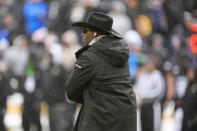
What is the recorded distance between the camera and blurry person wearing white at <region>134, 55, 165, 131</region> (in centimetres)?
606

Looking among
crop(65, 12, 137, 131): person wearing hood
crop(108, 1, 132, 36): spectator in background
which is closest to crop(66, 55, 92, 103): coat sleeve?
crop(65, 12, 137, 131): person wearing hood

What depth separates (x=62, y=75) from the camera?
19.0ft

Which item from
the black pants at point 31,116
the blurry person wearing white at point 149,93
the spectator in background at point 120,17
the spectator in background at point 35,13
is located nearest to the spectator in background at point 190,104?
the blurry person wearing white at point 149,93

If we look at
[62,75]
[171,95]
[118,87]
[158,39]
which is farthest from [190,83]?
[118,87]

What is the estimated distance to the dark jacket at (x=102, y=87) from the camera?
308cm

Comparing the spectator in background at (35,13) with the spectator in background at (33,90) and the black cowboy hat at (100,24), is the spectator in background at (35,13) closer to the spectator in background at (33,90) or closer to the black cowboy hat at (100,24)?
the spectator in background at (33,90)

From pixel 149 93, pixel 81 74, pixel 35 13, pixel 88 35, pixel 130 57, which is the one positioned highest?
pixel 88 35

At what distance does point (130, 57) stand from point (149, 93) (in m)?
0.51

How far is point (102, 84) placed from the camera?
311 centimetres

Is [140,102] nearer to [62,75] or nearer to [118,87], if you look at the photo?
[62,75]

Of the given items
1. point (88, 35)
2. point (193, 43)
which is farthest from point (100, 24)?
point (193, 43)

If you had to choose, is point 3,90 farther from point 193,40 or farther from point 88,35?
point 88,35

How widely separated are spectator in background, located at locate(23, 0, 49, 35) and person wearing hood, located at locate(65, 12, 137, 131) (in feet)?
8.62

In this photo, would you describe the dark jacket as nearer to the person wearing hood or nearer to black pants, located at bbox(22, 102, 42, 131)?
the person wearing hood
